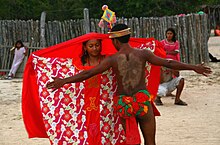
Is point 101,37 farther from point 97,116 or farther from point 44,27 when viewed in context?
point 44,27

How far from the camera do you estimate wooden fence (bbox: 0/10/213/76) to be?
16.5 meters

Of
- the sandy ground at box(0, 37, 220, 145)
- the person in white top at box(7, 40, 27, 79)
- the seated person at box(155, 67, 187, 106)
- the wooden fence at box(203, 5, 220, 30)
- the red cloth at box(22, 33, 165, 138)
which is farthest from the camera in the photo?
the wooden fence at box(203, 5, 220, 30)

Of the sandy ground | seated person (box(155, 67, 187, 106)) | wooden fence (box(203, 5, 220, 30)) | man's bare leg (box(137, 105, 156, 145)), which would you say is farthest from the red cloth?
wooden fence (box(203, 5, 220, 30))

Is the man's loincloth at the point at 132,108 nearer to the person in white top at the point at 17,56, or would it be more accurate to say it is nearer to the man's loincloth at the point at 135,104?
the man's loincloth at the point at 135,104

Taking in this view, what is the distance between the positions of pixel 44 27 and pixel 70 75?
11.4 metres

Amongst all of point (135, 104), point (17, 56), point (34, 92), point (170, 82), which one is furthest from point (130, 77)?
point (17, 56)

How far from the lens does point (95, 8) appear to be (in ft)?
90.8

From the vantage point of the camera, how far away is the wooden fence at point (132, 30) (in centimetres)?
1652

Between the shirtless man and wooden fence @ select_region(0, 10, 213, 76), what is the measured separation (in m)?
10.9

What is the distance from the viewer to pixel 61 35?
17125 millimetres

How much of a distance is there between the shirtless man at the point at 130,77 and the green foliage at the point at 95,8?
19866 mm

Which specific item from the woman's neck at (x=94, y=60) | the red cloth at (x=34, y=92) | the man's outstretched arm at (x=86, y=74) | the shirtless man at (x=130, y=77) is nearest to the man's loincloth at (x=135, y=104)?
the shirtless man at (x=130, y=77)

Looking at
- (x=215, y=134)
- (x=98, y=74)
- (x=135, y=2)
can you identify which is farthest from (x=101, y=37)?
(x=135, y=2)

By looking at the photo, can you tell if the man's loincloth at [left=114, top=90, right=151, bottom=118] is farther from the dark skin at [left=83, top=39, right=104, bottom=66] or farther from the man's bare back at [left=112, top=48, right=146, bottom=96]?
the dark skin at [left=83, top=39, right=104, bottom=66]
